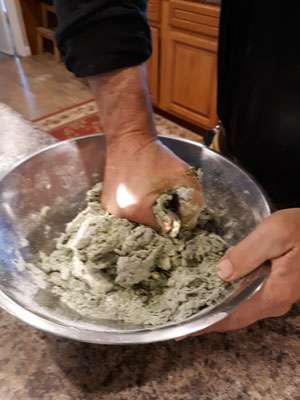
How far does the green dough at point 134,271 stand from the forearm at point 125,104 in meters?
0.12

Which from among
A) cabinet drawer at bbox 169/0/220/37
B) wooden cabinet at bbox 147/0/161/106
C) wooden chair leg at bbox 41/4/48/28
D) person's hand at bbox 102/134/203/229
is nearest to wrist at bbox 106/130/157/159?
person's hand at bbox 102/134/203/229

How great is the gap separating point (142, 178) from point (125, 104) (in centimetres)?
12

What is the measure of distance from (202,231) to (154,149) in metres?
0.15

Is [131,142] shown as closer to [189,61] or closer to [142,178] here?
[142,178]

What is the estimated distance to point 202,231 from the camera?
609mm

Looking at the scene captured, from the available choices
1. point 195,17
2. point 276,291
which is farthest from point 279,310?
point 195,17

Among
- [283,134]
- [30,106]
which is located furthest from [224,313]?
[30,106]

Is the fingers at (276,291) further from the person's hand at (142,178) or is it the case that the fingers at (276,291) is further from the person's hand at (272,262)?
the person's hand at (142,178)

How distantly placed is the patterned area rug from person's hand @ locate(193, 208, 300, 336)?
1580mm

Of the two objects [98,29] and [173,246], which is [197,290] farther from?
[98,29]

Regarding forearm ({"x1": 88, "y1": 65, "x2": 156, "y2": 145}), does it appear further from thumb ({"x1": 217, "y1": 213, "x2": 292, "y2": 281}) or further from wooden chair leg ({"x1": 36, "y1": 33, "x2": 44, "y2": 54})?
wooden chair leg ({"x1": 36, "y1": 33, "x2": 44, "y2": 54})

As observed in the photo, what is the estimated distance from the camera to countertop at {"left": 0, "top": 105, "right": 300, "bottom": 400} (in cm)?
43

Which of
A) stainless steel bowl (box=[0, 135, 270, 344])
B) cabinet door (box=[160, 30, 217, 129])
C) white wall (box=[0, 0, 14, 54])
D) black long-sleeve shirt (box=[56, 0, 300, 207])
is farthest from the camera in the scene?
white wall (box=[0, 0, 14, 54])

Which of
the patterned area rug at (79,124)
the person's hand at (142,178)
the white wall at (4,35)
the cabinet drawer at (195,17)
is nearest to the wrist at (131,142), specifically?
the person's hand at (142,178)
